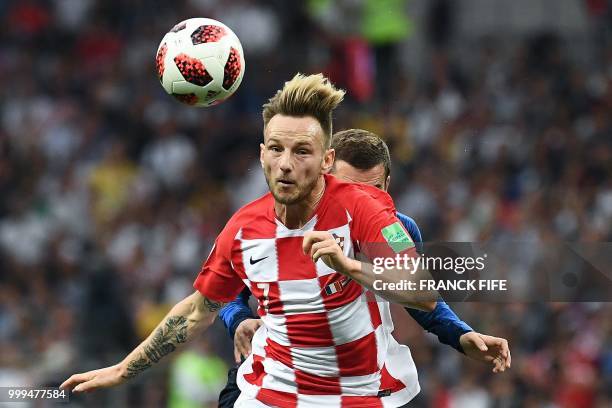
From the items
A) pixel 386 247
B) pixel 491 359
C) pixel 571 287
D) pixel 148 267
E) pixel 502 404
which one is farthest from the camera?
pixel 148 267

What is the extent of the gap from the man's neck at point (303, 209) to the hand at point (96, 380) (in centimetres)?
106

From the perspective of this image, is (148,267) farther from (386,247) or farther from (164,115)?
(386,247)

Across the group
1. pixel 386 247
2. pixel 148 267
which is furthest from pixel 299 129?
pixel 148 267

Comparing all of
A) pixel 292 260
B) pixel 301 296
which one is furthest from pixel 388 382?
pixel 292 260

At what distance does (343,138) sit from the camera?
5836 millimetres

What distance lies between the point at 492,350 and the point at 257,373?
104 cm

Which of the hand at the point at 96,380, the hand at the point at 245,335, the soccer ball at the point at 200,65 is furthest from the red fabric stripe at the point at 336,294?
the soccer ball at the point at 200,65

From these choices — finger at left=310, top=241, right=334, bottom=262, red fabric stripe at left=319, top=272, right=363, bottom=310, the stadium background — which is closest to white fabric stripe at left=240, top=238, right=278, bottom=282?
red fabric stripe at left=319, top=272, right=363, bottom=310

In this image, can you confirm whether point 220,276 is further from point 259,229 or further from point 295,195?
point 295,195

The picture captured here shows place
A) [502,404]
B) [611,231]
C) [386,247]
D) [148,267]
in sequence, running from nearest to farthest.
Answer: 1. [386,247]
2. [502,404]
3. [611,231]
4. [148,267]

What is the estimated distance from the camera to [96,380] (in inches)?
213

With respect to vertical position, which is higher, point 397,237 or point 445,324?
point 397,237

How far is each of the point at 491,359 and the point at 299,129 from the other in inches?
50.2

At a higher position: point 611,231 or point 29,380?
point 611,231
